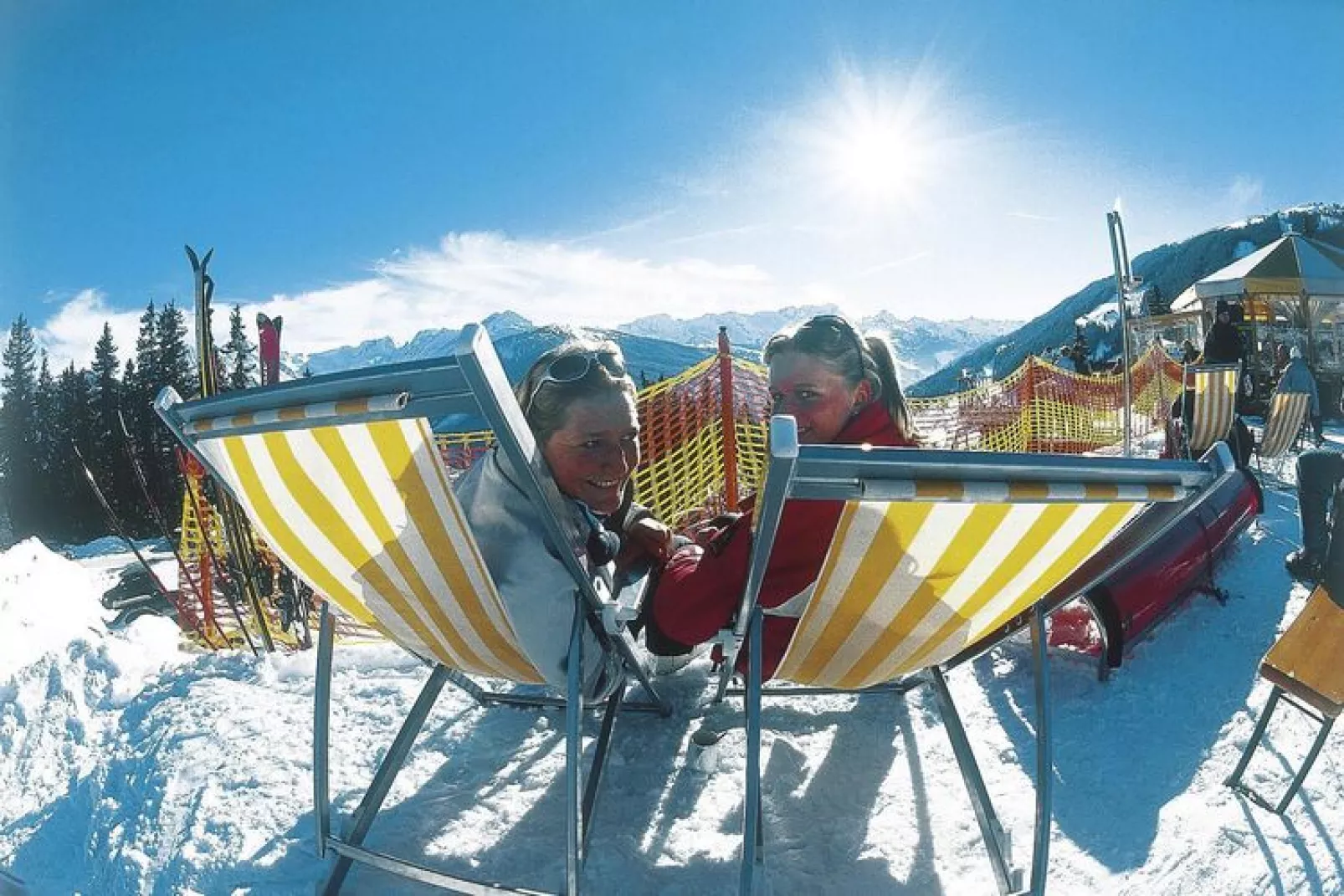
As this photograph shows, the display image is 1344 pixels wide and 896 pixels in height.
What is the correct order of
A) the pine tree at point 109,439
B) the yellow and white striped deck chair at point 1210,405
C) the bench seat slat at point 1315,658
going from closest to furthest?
the bench seat slat at point 1315,658, the yellow and white striped deck chair at point 1210,405, the pine tree at point 109,439

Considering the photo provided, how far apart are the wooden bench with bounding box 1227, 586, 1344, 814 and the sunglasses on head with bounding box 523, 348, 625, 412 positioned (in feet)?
6.40

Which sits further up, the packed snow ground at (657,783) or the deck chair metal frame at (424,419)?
the deck chair metal frame at (424,419)

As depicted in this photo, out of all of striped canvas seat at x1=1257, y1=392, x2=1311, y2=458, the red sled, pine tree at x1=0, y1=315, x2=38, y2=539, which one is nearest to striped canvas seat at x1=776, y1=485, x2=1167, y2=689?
the red sled

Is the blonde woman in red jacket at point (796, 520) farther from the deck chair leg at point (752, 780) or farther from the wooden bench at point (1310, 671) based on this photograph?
the wooden bench at point (1310, 671)

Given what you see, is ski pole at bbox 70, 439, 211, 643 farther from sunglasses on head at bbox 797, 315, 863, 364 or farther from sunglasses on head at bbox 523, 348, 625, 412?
sunglasses on head at bbox 797, 315, 863, 364

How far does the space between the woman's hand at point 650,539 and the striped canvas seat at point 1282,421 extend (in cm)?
711

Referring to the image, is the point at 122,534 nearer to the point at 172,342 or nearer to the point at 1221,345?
the point at 1221,345

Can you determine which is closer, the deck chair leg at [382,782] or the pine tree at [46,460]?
the deck chair leg at [382,782]

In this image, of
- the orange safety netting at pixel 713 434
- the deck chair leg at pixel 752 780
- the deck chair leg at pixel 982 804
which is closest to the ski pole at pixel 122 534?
the orange safety netting at pixel 713 434

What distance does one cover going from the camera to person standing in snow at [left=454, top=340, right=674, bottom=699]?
4.79 ft

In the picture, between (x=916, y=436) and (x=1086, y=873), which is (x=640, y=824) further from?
(x=916, y=436)

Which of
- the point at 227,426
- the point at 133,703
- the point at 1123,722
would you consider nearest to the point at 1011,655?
the point at 1123,722

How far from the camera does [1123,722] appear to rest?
243 cm

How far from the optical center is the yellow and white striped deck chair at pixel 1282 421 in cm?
659
